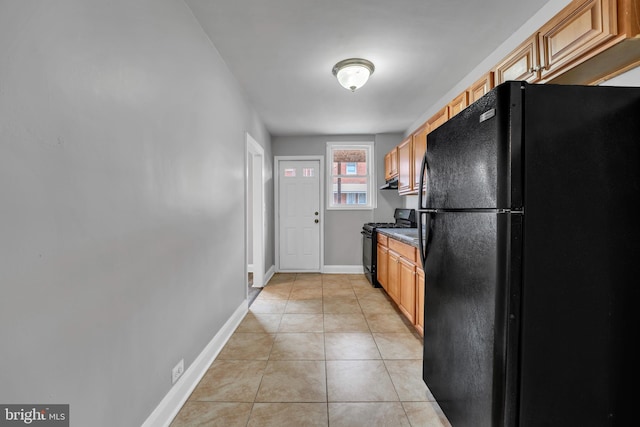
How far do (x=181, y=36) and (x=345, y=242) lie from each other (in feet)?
13.3

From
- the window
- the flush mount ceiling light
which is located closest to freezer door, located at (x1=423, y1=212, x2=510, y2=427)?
the flush mount ceiling light

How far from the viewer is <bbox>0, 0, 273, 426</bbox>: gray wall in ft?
2.75

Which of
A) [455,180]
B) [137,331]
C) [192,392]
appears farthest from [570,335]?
[192,392]

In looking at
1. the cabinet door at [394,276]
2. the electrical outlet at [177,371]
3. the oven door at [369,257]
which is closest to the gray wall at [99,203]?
the electrical outlet at [177,371]

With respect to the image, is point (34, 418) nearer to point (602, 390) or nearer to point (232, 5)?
point (602, 390)

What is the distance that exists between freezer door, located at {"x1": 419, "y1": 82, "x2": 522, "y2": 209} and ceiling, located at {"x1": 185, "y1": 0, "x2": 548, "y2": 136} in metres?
1.02

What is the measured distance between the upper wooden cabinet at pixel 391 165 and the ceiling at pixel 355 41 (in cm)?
93

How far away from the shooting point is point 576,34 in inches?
54.3

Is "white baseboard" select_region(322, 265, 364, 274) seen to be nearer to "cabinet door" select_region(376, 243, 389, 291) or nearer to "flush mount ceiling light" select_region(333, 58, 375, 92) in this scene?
"cabinet door" select_region(376, 243, 389, 291)

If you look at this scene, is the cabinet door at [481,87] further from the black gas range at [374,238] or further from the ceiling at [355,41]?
the black gas range at [374,238]

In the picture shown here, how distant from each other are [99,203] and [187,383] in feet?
4.42

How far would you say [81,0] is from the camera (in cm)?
105

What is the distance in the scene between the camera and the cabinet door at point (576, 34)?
1.24 metres

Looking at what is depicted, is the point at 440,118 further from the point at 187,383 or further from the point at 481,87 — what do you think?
the point at 187,383
